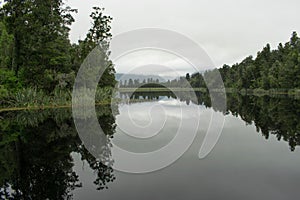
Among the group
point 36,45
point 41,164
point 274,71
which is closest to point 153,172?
point 41,164

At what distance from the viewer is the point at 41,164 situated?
316 inches

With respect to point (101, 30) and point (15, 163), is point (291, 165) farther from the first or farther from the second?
point (101, 30)

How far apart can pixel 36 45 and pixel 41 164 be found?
19.5 meters

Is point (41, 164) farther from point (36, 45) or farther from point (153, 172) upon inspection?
point (36, 45)

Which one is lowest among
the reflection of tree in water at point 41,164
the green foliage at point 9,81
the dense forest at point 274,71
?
the reflection of tree in water at point 41,164

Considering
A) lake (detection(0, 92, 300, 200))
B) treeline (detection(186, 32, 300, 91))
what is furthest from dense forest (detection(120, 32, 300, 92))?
lake (detection(0, 92, 300, 200))

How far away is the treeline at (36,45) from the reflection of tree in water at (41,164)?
40.1ft

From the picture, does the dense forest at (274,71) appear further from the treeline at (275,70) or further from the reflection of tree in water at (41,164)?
the reflection of tree in water at (41,164)

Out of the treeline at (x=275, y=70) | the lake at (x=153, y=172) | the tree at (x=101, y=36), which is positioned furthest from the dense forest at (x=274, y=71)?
the lake at (x=153, y=172)

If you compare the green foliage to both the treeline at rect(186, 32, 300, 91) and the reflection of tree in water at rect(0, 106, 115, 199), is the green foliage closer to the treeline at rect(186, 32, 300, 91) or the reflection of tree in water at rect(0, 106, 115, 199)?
the reflection of tree in water at rect(0, 106, 115, 199)

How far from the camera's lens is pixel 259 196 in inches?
217

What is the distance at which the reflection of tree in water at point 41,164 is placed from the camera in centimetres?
605

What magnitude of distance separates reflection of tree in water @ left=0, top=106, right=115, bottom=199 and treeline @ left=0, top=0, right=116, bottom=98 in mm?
12212

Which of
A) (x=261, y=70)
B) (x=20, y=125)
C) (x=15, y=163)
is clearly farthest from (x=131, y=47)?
(x=261, y=70)
